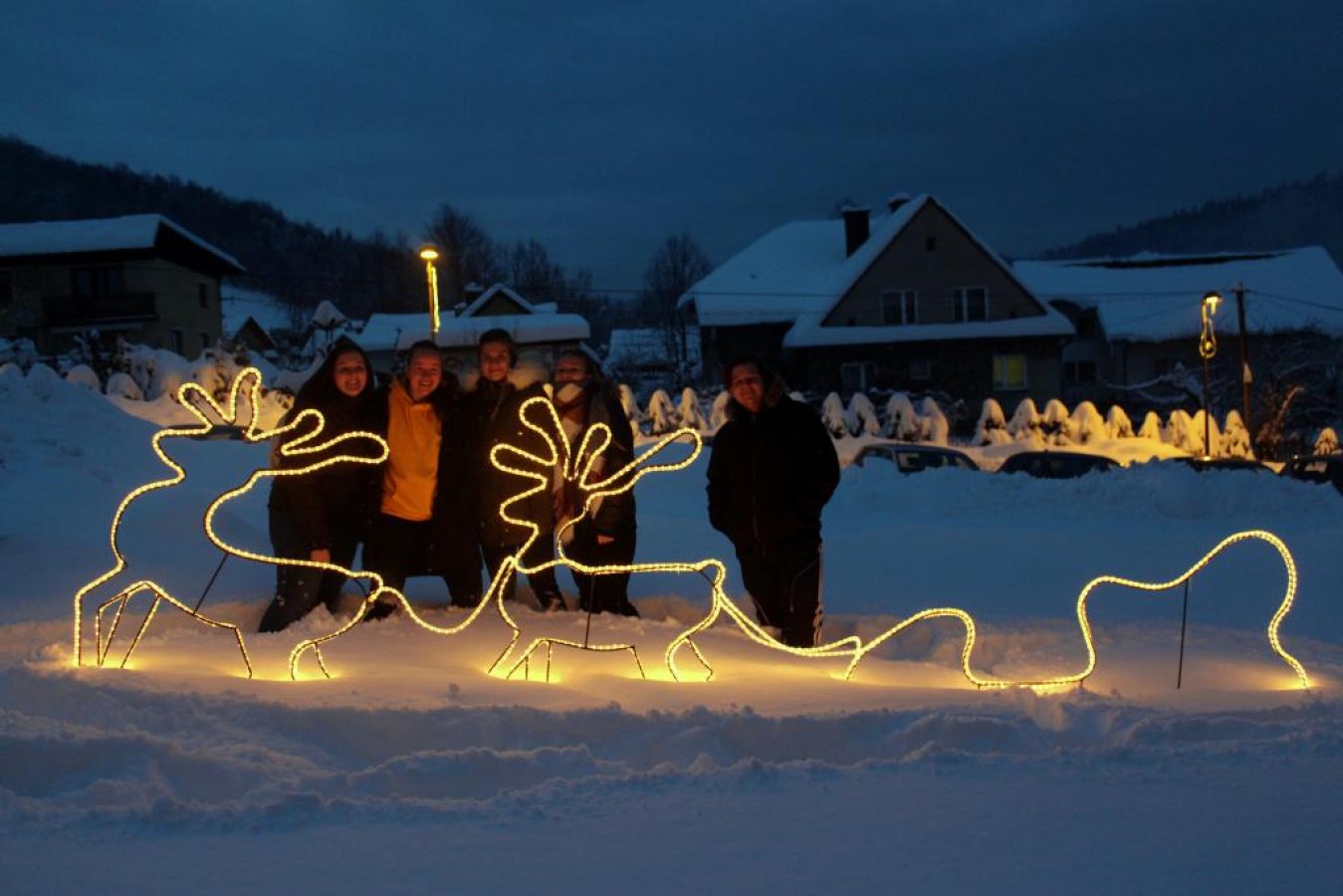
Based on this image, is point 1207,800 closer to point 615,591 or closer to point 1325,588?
point 615,591

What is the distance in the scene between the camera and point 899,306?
40.0 meters

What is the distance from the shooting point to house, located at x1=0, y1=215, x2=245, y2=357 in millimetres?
41562

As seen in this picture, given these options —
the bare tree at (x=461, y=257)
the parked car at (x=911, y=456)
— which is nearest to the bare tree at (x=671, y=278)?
the bare tree at (x=461, y=257)

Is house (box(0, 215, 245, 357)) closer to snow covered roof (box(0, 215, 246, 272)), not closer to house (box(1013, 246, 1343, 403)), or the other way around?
snow covered roof (box(0, 215, 246, 272))

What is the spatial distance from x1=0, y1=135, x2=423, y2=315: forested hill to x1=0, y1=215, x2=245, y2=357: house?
21.3m

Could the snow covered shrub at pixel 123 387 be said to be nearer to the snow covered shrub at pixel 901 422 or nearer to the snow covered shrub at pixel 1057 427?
the snow covered shrub at pixel 901 422

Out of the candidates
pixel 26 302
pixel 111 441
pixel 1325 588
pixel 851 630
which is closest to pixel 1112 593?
pixel 1325 588

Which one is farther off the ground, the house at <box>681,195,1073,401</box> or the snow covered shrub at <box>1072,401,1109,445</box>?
the house at <box>681,195,1073,401</box>

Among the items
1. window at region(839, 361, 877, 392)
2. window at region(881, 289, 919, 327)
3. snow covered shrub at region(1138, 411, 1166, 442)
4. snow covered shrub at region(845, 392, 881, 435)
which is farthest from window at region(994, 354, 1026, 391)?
snow covered shrub at region(845, 392, 881, 435)

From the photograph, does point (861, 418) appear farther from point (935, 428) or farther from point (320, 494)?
point (320, 494)

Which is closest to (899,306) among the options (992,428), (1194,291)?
(992,428)

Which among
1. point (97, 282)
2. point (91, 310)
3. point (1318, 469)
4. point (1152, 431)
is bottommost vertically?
point (1318, 469)

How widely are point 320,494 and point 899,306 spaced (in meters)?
34.8

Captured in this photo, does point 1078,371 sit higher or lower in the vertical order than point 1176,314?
lower
